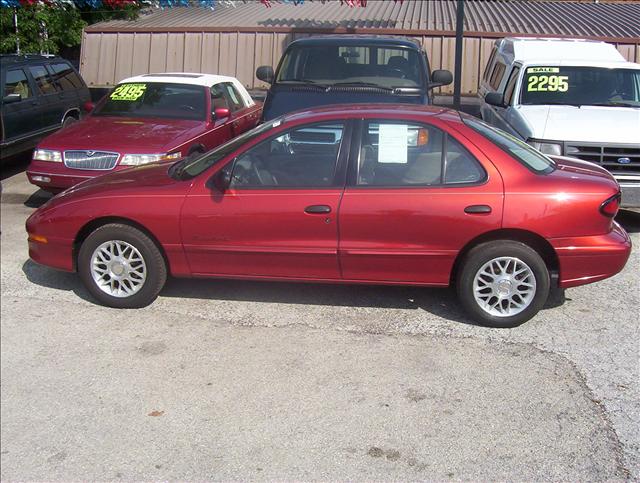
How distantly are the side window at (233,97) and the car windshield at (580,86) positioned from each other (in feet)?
13.5

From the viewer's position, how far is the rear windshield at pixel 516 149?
5055 millimetres

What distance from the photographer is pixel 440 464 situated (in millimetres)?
3432

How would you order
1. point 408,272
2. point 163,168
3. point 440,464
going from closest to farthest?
point 440,464 → point 408,272 → point 163,168

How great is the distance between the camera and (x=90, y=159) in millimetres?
7754

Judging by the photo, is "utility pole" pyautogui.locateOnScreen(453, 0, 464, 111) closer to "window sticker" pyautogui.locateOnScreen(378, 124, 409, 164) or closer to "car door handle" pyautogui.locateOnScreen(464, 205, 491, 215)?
"window sticker" pyautogui.locateOnScreen(378, 124, 409, 164)

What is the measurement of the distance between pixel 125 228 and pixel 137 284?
45cm

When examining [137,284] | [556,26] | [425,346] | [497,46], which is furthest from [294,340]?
[556,26]

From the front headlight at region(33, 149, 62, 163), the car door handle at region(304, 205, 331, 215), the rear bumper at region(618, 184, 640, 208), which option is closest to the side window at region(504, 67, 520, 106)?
the rear bumper at region(618, 184, 640, 208)

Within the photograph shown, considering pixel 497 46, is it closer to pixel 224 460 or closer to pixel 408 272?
pixel 408 272

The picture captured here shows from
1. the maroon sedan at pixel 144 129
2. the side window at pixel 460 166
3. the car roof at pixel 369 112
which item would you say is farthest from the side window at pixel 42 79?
the side window at pixel 460 166

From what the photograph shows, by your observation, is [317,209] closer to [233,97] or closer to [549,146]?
[549,146]

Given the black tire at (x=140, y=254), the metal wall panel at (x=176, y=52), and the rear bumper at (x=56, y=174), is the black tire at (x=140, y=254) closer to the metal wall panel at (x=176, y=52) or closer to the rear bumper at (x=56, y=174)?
the rear bumper at (x=56, y=174)

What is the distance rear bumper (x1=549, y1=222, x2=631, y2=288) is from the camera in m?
4.88

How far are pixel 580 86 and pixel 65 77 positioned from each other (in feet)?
26.9
